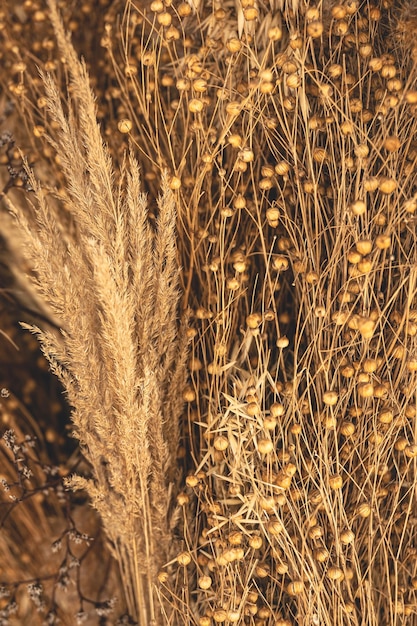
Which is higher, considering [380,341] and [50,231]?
[50,231]

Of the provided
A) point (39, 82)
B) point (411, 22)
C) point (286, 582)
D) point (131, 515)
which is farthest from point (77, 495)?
point (411, 22)

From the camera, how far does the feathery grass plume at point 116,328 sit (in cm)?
72

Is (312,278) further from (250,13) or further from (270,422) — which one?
(250,13)

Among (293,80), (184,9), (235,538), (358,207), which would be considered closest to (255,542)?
(235,538)

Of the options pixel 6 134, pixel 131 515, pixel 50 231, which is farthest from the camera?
pixel 6 134

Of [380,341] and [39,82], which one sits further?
[39,82]

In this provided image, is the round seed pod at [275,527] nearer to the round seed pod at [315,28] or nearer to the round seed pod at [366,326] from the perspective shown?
the round seed pod at [366,326]

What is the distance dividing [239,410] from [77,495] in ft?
1.29

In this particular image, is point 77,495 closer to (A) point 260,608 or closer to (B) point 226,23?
(A) point 260,608

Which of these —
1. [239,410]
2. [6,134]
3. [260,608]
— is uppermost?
[6,134]

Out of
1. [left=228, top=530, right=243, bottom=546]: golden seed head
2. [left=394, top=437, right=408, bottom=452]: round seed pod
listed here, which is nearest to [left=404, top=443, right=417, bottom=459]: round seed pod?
[left=394, top=437, right=408, bottom=452]: round seed pod

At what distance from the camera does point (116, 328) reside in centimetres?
71

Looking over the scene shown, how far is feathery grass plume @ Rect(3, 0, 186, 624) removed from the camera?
718 millimetres

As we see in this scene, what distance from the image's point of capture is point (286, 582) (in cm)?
89
